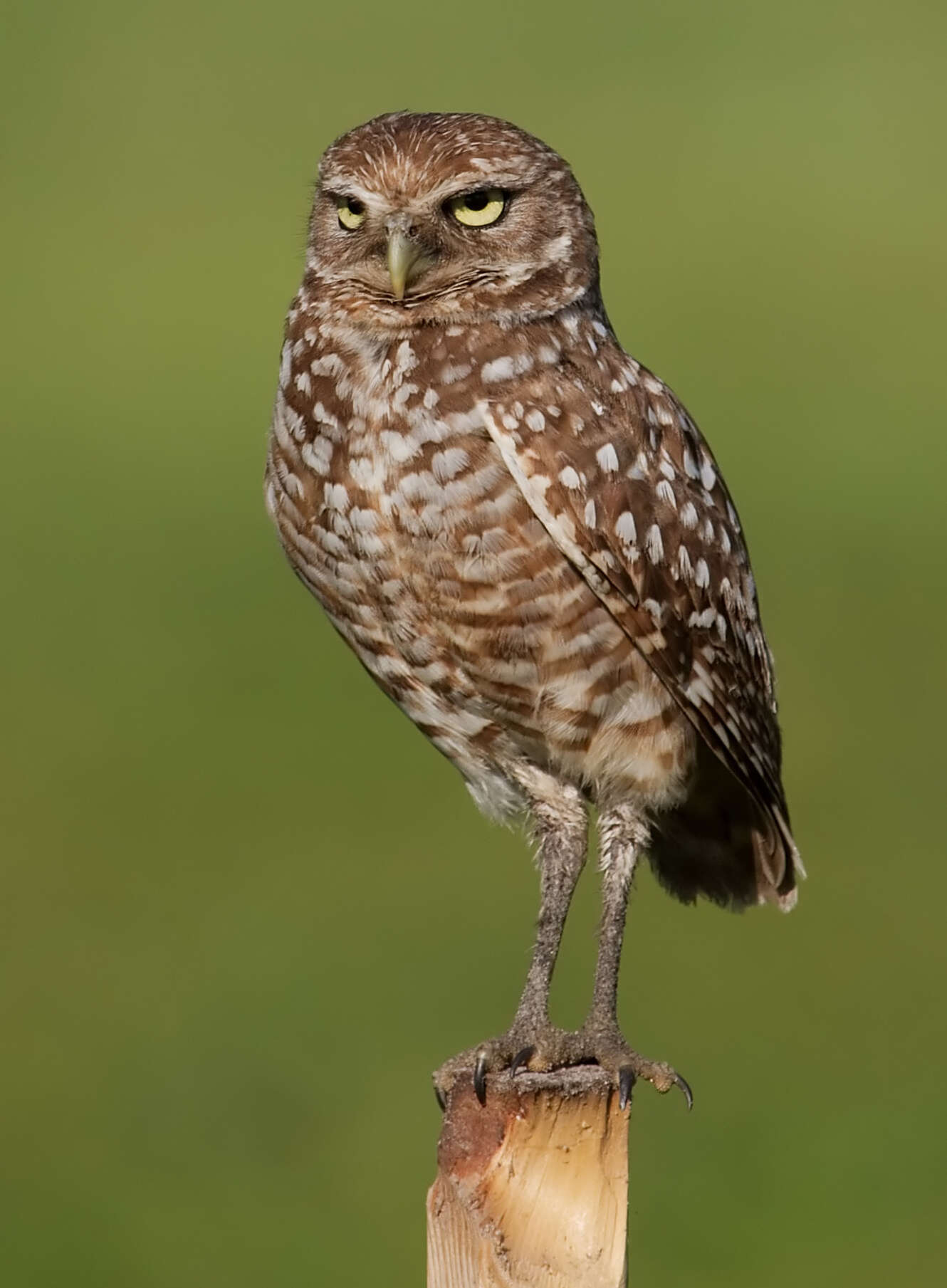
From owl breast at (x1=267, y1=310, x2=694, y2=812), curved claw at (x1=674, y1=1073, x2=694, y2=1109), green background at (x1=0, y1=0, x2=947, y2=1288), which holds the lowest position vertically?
curved claw at (x1=674, y1=1073, x2=694, y2=1109)

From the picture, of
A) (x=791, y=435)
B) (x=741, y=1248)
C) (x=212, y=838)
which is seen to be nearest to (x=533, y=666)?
(x=741, y=1248)

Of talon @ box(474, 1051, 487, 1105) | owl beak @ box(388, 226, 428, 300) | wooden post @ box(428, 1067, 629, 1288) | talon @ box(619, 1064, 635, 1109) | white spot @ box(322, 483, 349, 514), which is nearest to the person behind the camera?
wooden post @ box(428, 1067, 629, 1288)

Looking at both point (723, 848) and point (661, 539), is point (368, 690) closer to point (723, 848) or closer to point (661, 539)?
point (723, 848)

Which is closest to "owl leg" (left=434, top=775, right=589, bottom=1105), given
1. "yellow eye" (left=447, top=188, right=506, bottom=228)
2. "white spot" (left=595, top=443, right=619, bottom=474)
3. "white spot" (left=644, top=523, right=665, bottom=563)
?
"white spot" (left=644, top=523, right=665, bottom=563)

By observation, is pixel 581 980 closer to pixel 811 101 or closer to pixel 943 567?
pixel 943 567

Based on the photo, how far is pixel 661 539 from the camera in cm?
486

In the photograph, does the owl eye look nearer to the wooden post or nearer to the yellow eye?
the yellow eye

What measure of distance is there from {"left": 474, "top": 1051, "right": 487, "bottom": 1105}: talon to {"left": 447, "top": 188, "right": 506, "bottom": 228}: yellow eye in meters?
1.72

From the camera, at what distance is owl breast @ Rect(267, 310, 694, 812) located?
4645 mm

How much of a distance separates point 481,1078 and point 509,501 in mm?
1172

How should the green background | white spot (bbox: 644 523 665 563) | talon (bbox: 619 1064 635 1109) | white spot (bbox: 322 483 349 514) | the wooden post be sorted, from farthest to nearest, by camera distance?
1. the green background
2. white spot (bbox: 644 523 665 563)
3. white spot (bbox: 322 483 349 514)
4. talon (bbox: 619 1064 635 1109)
5. the wooden post

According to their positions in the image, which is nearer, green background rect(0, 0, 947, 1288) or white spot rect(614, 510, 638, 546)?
white spot rect(614, 510, 638, 546)

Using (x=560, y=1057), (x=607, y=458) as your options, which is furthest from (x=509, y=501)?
(x=560, y=1057)

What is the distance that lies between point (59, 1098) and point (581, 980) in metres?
2.03
